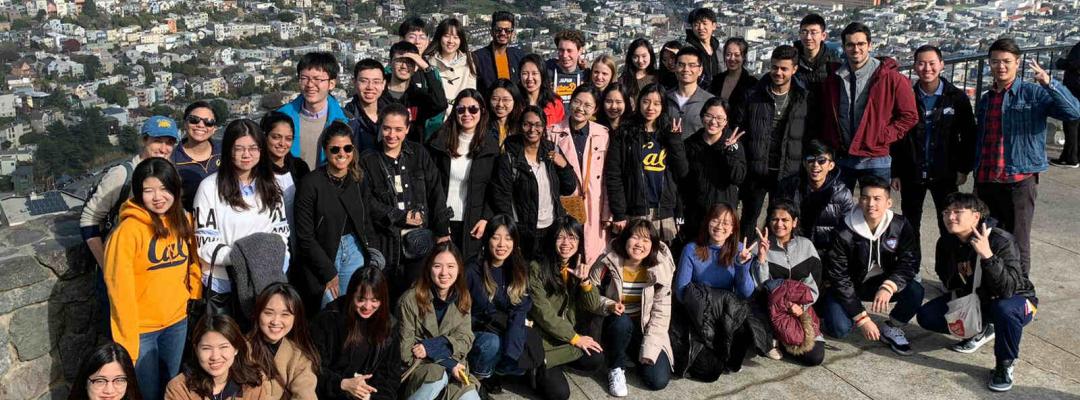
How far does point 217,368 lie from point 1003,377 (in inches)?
144

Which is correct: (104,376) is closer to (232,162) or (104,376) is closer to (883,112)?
(232,162)

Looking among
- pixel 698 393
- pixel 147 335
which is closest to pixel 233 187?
pixel 147 335

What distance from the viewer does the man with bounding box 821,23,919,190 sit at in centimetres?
505

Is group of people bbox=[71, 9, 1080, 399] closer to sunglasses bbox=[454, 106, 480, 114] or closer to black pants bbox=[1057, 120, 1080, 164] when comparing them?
sunglasses bbox=[454, 106, 480, 114]

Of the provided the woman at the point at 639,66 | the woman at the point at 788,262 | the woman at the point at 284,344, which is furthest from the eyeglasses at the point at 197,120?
the woman at the point at 788,262

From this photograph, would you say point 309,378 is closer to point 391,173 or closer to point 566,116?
point 391,173

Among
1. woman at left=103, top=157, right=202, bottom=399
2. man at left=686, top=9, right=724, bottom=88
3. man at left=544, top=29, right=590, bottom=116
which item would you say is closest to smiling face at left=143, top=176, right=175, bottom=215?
woman at left=103, top=157, right=202, bottom=399

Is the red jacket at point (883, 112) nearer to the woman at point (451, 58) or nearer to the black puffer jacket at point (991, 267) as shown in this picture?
the black puffer jacket at point (991, 267)

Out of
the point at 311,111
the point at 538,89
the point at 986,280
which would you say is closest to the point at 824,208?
the point at 986,280

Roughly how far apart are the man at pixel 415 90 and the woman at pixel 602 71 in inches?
37.7

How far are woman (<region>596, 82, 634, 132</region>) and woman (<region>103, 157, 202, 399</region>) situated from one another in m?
2.39

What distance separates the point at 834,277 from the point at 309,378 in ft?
9.17

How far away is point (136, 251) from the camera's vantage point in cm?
349

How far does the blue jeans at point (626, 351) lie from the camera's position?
169 inches
